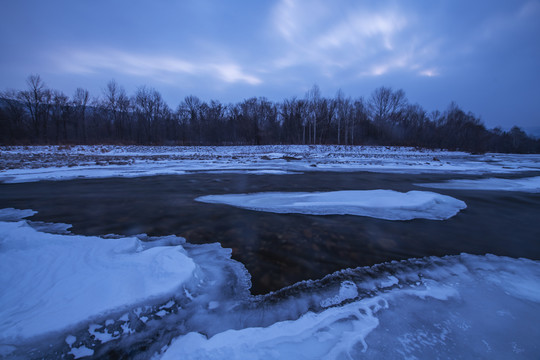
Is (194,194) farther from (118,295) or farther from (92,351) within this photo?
(92,351)

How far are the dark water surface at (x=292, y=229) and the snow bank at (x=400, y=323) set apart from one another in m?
0.34

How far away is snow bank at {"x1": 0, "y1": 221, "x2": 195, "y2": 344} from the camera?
1.26 m

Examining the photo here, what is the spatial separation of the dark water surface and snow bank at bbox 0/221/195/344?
1.93ft

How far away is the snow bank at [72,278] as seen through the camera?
1.26m

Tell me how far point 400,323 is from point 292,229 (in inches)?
64.7

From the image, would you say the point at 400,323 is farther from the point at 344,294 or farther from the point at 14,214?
the point at 14,214

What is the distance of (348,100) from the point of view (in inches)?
1437

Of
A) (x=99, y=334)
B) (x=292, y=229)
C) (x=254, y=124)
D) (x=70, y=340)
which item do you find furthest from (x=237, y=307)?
(x=254, y=124)

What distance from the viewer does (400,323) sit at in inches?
52.9

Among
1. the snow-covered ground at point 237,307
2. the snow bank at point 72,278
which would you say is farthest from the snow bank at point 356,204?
the snow bank at point 72,278

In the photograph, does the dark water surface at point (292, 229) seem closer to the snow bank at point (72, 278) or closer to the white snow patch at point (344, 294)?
the white snow patch at point (344, 294)

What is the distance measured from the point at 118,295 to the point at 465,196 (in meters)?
6.46

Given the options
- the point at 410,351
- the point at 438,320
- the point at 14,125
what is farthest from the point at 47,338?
the point at 14,125

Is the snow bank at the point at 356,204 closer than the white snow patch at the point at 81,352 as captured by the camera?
No
